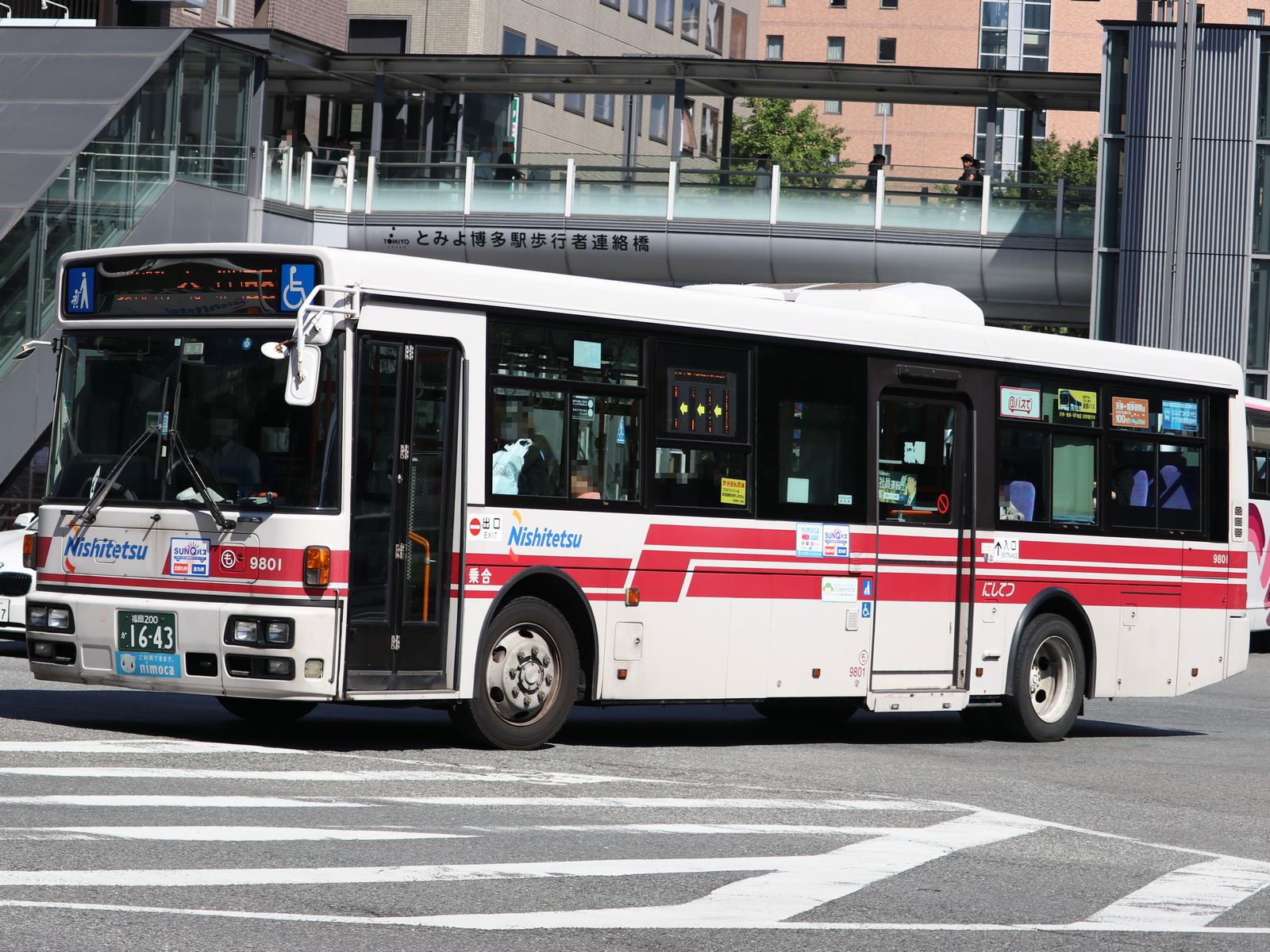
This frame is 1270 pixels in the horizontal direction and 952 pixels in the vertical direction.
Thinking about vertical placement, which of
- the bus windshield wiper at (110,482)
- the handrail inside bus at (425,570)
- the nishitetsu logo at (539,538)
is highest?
the bus windshield wiper at (110,482)

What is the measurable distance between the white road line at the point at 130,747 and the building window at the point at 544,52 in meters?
50.0

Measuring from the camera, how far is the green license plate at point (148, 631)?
1130cm

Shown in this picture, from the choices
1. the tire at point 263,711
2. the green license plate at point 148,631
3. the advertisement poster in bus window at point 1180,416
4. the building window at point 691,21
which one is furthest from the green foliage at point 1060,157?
the green license plate at point 148,631

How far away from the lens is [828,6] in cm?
11100

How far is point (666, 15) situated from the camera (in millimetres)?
70750

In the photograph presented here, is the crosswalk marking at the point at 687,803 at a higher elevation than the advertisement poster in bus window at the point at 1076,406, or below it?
below

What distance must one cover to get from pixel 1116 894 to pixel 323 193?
3186 cm

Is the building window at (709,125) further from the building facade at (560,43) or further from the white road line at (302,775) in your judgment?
the white road line at (302,775)

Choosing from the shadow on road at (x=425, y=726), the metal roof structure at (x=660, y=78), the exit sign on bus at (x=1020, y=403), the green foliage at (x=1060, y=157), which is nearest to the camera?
the shadow on road at (x=425, y=726)

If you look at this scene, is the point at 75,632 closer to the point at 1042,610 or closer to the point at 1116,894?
the point at 1116,894

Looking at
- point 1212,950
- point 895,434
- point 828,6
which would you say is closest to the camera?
point 1212,950

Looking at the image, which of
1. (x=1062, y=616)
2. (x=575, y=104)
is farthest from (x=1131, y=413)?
(x=575, y=104)

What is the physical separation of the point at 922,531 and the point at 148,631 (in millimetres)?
5521

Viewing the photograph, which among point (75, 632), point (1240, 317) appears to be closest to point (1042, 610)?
point (75, 632)
